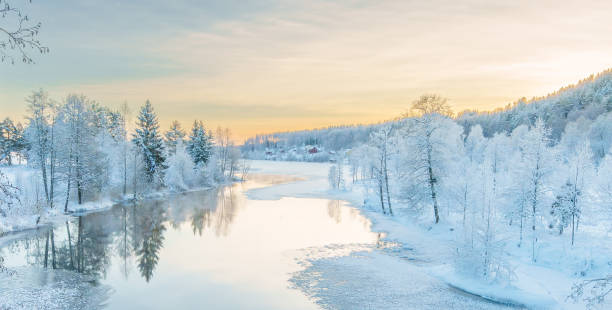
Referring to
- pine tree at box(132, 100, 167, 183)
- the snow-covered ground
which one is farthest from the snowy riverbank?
the snow-covered ground

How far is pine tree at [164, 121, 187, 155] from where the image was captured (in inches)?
2682

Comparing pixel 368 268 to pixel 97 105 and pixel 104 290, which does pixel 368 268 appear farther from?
pixel 97 105

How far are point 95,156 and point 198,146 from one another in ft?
87.8

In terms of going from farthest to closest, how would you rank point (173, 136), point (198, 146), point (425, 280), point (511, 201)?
point (173, 136), point (198, 146), point (511, 201), point (425, 280)

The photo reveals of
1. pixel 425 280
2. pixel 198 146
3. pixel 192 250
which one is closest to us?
pixel 425 280

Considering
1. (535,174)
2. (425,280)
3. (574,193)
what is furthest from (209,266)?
(574,193)

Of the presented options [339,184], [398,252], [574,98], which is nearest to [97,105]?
[339,184]

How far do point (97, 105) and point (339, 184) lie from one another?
50920mm

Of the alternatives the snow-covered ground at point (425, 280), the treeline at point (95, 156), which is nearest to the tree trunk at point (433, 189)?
the snow-covered ground at point (425, 280)

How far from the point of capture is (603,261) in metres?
18.9

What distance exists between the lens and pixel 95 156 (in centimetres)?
4091

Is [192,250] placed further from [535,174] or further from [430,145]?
[535,174]

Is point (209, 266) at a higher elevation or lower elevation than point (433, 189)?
lower

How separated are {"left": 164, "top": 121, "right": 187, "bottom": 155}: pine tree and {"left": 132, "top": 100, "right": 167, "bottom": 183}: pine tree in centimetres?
1334
